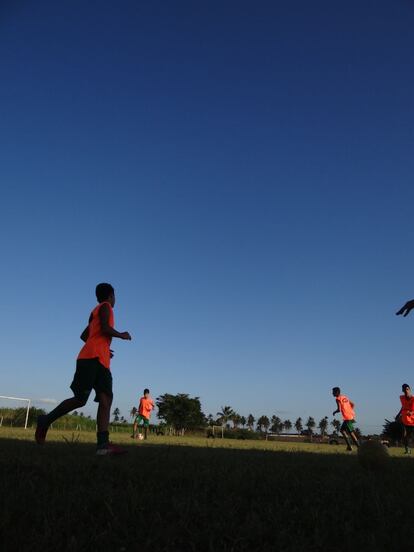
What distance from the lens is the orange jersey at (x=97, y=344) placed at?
217 inches

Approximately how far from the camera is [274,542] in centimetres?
237

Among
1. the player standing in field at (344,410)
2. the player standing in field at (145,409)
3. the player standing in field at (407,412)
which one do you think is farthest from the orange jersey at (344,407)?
the player standing in field at (145,409)

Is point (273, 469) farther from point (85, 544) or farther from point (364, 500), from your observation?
point (85, 544)

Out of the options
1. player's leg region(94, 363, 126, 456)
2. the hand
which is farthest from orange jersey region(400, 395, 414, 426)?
player's leg region(94, 363, 126, 456)

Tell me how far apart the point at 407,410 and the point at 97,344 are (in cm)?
1146

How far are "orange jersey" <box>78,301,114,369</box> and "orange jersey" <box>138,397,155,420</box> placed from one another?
A: 46.7ft

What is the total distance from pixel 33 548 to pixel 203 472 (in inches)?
93.7

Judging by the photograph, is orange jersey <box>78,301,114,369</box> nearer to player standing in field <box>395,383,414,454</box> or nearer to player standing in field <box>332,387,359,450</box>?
player standing in field <box>332,387,359,450</box>

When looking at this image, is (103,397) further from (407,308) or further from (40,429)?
(407,308)

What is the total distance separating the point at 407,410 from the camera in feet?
45.0

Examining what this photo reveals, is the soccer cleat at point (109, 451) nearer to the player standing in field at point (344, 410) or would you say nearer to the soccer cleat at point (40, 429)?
the soccer cleat at point (40, 429)

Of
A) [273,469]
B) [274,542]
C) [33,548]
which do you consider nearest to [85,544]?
[33,548]

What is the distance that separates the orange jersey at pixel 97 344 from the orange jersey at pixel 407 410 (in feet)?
36.7

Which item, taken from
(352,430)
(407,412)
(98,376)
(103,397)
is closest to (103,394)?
(103,397)
